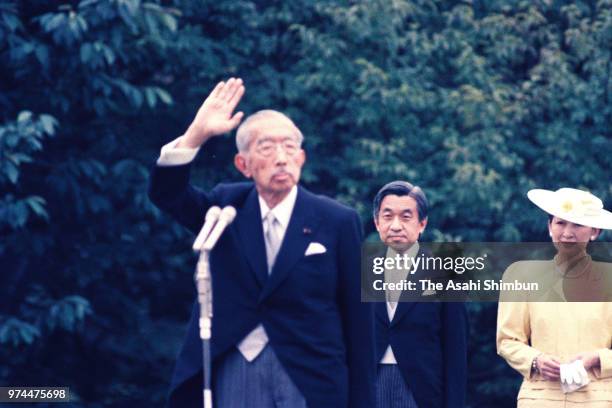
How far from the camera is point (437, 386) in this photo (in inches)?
246

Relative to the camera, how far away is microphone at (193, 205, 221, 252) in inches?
176

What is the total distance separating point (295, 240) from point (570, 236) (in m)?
1.64

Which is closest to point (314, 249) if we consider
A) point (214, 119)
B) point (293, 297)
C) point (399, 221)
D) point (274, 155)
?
point (293, 297)

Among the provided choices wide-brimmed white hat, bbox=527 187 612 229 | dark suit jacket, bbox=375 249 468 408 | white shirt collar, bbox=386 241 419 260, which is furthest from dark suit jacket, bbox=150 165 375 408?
wide-brimmed white hat, bbox=527 187 612 229

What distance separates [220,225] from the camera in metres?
4.58

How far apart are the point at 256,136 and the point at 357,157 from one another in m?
6.64

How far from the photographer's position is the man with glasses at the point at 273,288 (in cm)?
484

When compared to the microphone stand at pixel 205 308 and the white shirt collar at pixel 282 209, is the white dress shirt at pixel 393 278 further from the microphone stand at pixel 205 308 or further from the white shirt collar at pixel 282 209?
the microphone stand at pixel 205 308

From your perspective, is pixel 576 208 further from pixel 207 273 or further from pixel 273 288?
pixel 207 273

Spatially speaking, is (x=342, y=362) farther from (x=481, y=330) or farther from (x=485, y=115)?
(x=481, y=330)

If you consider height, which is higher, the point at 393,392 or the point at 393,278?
the point at 393,278

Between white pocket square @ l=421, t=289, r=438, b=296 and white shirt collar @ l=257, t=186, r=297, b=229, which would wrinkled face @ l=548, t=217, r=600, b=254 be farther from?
white shirt collar @ l=257, t=186, r=297, b=229

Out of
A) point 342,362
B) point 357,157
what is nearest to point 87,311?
point 357,157

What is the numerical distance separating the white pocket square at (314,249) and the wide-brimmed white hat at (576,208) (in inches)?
61.1
